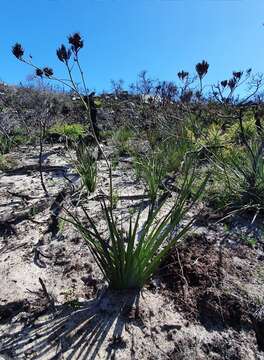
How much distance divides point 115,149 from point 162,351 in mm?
4468

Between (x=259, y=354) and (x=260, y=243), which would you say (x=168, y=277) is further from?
(x=260, y=243)

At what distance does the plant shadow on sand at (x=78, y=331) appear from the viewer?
154 centimetres

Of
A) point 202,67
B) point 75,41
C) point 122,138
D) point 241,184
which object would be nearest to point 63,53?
point 75,41

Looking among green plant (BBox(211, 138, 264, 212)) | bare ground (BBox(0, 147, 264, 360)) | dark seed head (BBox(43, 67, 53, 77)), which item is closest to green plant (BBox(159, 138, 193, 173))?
green plant (BBox(211, 138, 264, 212))

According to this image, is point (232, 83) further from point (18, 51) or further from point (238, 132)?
point (18, 51)

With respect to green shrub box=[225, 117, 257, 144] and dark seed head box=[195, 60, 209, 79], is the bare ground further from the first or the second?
green shrub box=[225, 117, 257, 144]

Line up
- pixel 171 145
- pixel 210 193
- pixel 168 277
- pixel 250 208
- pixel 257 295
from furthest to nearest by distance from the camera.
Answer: pixel 171 145, pixel 210 193, pixel 250 208, pixel 168 277, pixel 257 295

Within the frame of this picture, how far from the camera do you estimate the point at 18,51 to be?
6.89 feet

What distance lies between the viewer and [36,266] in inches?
88.7

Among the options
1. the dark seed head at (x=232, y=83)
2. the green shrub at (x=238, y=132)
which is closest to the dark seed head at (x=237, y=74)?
the dark seed head at (x=232, y=83)

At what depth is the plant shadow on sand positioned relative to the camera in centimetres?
154

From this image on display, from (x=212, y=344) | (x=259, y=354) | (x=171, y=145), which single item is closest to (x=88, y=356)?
(x=212, y=344)

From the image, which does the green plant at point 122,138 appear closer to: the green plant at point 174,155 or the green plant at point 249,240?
the green plant at point 174,155

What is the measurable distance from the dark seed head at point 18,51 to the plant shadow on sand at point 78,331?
162cm
